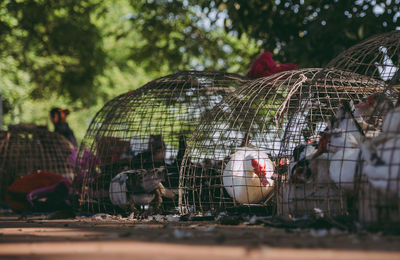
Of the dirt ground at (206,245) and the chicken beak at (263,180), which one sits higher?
the chicken beak at (263,180)

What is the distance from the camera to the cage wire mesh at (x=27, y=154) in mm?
10219

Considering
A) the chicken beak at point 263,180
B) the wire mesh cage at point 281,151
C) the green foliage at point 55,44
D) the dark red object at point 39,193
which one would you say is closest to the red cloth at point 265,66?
the wire mesh cage at point 281,151

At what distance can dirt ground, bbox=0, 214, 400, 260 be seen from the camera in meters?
2.83

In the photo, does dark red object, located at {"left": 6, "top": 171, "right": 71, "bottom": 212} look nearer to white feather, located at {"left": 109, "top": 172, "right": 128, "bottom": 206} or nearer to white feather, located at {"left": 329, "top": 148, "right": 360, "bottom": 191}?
white feather, located at {"left": 109, "top": 172, "right": 128, "bottom": 206}

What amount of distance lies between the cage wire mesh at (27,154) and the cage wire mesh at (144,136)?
2.71 metres

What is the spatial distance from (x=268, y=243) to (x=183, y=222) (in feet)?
7.53

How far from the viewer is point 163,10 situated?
1381cm

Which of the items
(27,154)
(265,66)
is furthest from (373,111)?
(27,154)

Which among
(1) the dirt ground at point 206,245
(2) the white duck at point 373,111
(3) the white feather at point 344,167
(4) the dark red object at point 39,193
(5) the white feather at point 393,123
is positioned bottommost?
(1) the dirt ground at point 206,245

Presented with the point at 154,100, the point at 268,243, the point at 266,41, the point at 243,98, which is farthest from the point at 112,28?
the point at 268,243

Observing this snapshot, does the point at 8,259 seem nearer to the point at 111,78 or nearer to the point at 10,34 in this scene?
the point at 10,34

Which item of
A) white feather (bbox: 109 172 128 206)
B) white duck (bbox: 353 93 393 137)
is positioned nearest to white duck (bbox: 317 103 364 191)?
white duck (bbox: 353 93 393 137)

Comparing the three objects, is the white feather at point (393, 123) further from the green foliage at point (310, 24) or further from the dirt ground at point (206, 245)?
the green foliage at point (310, 24)

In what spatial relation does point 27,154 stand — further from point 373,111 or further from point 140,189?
point 373,111
